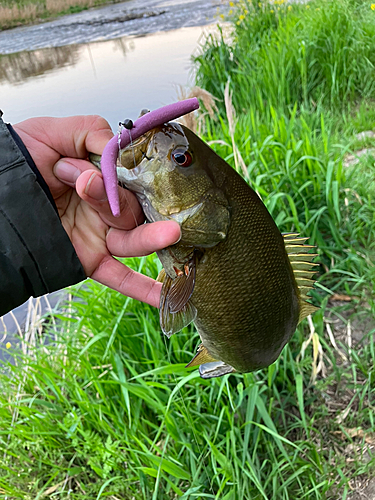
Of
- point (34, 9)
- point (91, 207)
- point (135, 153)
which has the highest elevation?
point (34, 9)

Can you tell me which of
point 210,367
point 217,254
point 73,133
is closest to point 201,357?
point 210,367

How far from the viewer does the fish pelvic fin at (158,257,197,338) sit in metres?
1.28

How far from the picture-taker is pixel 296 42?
461cm

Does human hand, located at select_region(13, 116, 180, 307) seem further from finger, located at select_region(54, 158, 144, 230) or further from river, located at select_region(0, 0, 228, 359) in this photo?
river, located at select_region(0, 0, 228, 359)

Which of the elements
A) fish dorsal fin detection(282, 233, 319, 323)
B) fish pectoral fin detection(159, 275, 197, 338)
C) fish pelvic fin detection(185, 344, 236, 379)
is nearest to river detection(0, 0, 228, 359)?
fish pelvic fin detection(185, 344, 236, 379)

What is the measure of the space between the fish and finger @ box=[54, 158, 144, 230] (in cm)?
7

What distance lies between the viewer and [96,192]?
1185mm

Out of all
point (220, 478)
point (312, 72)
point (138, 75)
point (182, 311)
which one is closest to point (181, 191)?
point (182, 311)

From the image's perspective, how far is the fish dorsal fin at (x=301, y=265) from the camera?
147 cm

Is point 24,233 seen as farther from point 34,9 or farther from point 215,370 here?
point 34,9

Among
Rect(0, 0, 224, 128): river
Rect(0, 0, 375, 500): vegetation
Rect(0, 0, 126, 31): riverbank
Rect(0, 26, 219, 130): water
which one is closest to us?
Rect(0, 0, 375, 500): vegetation

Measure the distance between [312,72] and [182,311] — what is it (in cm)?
418

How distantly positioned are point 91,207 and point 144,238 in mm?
399

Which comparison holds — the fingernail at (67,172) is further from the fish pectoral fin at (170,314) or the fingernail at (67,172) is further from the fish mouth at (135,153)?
the fish pectoral fin at (170,314)
